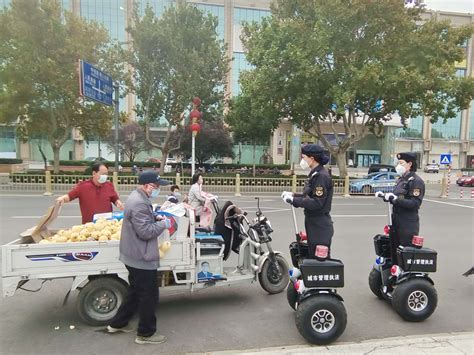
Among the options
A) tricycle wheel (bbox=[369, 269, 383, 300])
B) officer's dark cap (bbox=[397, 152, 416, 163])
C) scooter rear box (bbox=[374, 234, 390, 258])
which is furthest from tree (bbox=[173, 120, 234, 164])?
officer's dark cap (bbox=[397, 152, 416, 163])

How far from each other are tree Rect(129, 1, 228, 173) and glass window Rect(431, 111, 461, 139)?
5062cm

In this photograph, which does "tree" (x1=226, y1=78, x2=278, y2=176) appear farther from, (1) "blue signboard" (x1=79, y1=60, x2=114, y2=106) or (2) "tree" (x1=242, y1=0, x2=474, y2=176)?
(1) "blue signboard" (x1=79, y1=60, x2=114, y2=106)

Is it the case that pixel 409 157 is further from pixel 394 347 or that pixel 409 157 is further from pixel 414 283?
pixel 394 347

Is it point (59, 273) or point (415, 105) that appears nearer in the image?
point (59, 273)

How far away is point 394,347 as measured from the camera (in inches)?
136

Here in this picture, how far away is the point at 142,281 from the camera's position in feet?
11.3

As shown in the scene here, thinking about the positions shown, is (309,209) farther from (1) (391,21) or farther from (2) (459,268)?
(1) (391,21)

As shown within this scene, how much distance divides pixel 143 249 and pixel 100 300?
1.10 metres

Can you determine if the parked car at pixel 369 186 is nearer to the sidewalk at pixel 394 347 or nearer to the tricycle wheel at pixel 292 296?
the tricycle wheel at pixel 292 296

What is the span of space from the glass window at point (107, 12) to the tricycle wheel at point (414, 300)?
5296cm

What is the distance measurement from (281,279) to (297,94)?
1434cm

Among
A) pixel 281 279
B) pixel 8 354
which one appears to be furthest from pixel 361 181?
pixel 8 354

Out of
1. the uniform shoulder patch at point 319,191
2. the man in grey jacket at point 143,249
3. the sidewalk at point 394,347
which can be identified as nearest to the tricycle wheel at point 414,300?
the sidewalk at point 394,347

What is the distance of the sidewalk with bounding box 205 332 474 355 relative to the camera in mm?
3352
